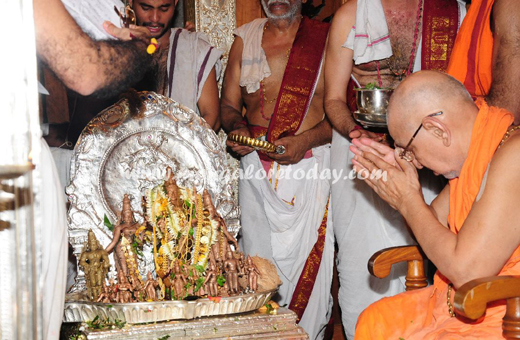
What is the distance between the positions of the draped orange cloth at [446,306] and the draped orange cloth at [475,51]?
95 cm

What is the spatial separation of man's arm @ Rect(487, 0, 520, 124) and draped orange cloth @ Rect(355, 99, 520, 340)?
740mm

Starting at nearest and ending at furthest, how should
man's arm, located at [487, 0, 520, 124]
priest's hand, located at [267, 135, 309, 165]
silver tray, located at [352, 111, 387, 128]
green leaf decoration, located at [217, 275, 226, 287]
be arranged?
green leaf decoration, located at [217, 275, 226, 287] < man's arm, located at [487, 0, 520, 124] < silver tray, located at [352, 111, 387, 128] < priest's hand, located at [267, 135, 309, 165]

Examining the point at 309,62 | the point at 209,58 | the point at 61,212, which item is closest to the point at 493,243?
the point at 61,212

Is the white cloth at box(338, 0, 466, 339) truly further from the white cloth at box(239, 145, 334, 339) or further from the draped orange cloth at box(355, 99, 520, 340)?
the draped orange cloth at box(355, 99, 520, 340)

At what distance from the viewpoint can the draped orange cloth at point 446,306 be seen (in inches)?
81.6

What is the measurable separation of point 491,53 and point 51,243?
242 centimetres

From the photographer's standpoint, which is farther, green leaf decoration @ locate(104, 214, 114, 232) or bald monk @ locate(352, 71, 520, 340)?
green leaf decoration @ locate(104, 214, 114, 232)

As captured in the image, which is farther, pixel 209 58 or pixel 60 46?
pixel 209 58

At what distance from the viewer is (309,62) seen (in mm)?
4262

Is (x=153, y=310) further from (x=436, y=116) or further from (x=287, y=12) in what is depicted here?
(x=287, y=12)

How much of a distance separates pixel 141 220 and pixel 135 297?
394 millimetres

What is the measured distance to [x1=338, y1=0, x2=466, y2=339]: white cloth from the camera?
3.74 meters

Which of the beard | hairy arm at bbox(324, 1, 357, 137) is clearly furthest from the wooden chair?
the beard

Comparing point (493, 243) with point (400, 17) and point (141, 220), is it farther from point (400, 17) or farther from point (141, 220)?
point (400, 17)
